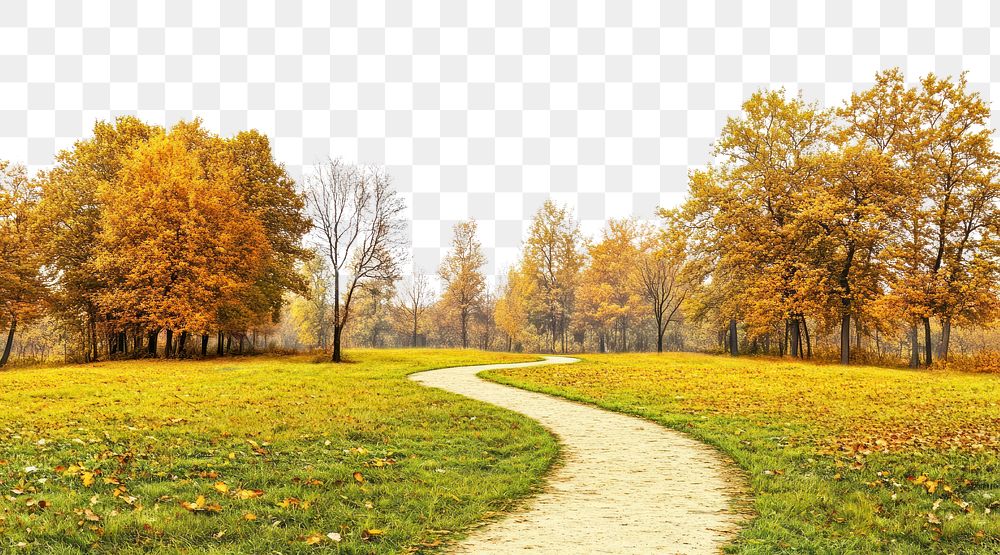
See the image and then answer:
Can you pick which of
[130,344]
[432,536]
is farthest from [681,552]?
[130,344]

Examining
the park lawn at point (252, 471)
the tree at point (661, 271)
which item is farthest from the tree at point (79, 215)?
the tree at point (661, 271)

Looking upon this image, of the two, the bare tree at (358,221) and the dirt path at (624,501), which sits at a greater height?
the bare tree at (358,221)

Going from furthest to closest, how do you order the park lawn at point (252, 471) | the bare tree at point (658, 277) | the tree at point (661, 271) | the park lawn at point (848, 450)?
the bare tree at point (658, 277) → the tree at point (661, 271) → the park lawn at point (848, 450) → the park lawn at point (252, 471)

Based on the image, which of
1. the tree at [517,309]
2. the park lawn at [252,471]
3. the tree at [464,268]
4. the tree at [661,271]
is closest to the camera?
the park lawn at [252,471]

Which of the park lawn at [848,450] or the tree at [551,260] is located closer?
the park lawn at [848,450]

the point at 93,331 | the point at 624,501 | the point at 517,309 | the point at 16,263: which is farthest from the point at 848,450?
the point at 517,309

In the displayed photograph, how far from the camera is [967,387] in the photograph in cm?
1944

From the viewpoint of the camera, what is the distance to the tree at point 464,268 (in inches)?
2288

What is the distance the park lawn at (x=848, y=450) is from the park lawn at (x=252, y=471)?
3.21 m

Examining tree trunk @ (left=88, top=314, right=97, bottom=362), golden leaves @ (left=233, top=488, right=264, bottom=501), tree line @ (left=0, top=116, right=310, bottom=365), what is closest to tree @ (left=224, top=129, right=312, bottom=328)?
tree line @ (left=0, top=116, right=310, bottom=365)

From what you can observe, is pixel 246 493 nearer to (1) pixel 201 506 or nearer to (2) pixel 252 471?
(1) pixel 201 506

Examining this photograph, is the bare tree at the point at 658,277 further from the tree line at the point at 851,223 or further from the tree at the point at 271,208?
the tree at the point at 271,208

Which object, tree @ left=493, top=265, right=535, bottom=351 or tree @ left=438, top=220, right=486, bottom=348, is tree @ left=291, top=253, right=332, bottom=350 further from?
tree @ left=493, top=265, right=535, bottom=351

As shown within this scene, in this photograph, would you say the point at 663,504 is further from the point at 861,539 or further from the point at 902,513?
the point at 902,513
